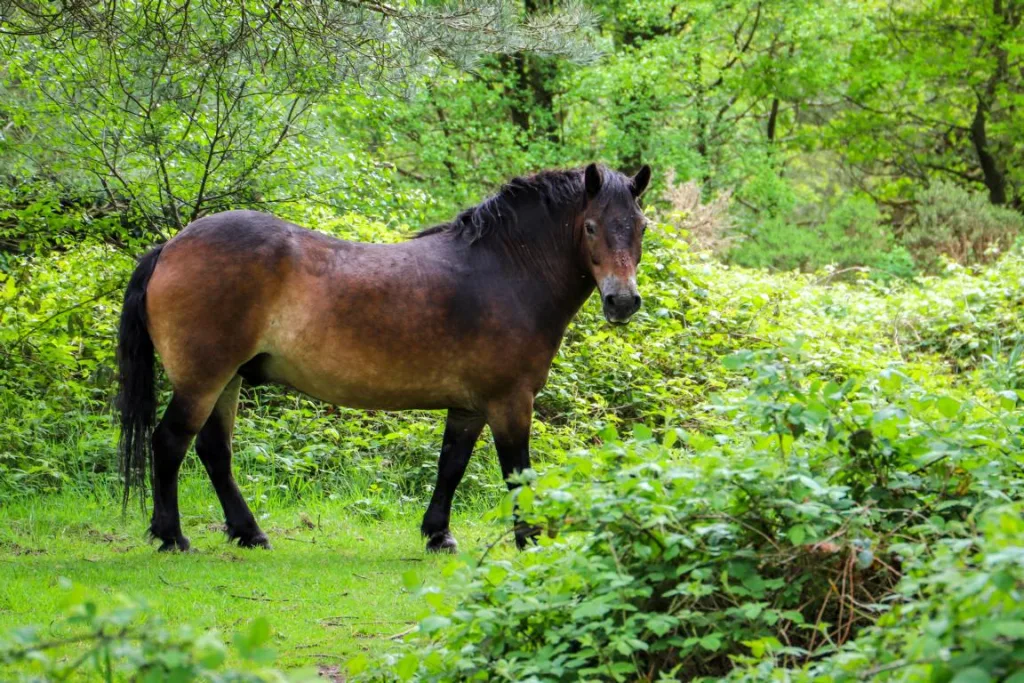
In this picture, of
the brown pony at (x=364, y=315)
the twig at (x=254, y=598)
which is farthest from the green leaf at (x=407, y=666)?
the brown pony at (x=364, y=315)

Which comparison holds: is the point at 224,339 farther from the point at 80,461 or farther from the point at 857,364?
the point at 857,364

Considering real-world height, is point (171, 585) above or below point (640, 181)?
below

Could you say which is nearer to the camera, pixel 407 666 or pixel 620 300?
pixel 407 666

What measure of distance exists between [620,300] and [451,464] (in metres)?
1.58

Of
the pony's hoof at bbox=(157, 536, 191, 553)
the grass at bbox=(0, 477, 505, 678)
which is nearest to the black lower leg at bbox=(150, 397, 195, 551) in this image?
the pony's hoof at bbox=(157, 536, 191, 553)

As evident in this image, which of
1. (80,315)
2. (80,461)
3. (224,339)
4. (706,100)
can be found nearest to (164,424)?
(224,339)

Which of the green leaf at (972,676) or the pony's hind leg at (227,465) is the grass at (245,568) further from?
the green leaf at (972,676)

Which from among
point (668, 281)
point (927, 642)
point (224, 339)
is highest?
point (927, 642)

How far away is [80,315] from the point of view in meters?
Answer: 8.53

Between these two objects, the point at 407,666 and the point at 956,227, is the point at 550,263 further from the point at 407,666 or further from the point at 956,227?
the point at 956,227

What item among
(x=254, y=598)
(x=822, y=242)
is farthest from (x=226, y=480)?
(x=822, y=242)

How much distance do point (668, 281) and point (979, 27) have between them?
15.9 meters

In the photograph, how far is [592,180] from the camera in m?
6.07

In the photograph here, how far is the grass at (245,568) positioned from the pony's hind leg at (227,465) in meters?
0.12
